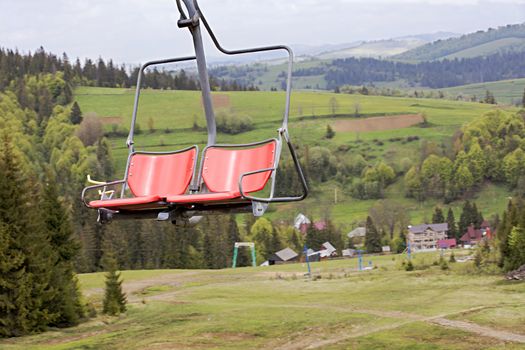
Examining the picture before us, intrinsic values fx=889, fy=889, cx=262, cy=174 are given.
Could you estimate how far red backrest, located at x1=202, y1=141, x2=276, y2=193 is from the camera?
20.9 ft

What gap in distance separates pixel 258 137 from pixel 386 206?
861 inches

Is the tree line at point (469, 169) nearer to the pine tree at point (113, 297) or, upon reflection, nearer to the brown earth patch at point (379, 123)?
the brown earth patch at point (379, 123)

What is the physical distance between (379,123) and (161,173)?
154865mm

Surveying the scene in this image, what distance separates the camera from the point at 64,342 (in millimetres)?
32438

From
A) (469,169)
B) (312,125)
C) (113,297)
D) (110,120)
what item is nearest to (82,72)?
(110,120)

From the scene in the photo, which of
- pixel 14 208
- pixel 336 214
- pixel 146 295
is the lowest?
pixel 336 214

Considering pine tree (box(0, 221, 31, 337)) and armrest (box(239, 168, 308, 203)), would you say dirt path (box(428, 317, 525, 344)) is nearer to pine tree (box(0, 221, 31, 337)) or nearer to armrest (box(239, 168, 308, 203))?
pine tree (box(0, 221, 31, 337))

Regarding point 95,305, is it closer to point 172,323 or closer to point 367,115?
point 172,323

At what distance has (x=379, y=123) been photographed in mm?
159875

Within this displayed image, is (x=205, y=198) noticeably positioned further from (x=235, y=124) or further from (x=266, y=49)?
(x=235, y=124)

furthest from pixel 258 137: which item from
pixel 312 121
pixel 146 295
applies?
pixel 146 295

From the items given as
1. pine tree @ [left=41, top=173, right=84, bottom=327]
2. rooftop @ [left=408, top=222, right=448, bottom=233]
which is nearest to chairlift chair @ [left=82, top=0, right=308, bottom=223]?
pine tree @ [left=41, top=173, right=84, bottom=327]

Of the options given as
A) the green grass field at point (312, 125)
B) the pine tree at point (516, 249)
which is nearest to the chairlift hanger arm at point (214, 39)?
the pine tree at point (516, 249)

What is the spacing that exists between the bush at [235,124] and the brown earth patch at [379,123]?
24.0 meters
